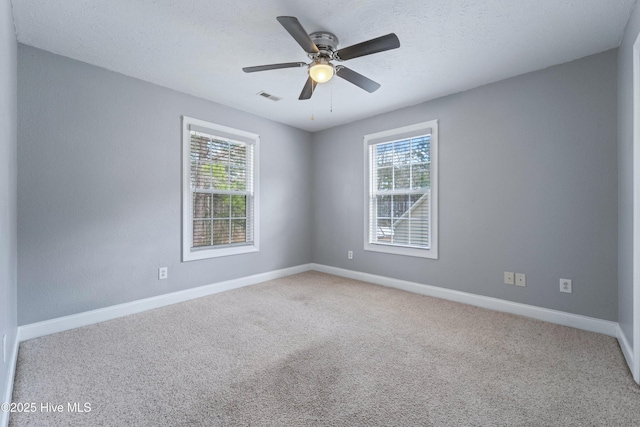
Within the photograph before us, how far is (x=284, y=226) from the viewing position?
4680 millimetres

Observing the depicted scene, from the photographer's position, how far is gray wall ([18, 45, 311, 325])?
96.9 inches

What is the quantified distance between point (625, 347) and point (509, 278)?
1.00 m

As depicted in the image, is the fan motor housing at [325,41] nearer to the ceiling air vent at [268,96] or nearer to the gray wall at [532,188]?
the ceiling air vent at [268,96]

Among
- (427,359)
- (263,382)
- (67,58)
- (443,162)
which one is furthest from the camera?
(443,162)

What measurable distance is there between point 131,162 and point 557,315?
4593mm

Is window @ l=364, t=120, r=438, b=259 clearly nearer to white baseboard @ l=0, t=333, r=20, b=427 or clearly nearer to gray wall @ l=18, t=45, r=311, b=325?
gray wall @ l=18, t=45, r=311, b=325

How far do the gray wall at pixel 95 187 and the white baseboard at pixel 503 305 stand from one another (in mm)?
2314

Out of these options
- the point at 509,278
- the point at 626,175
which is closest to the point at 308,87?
the point at 626,175

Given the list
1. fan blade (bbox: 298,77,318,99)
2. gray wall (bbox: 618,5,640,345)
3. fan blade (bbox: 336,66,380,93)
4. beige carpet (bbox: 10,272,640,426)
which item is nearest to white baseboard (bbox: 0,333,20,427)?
beige carpet (bbox: 10,272,640,426)

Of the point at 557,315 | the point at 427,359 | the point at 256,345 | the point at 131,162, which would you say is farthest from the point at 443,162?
the point at 131,162

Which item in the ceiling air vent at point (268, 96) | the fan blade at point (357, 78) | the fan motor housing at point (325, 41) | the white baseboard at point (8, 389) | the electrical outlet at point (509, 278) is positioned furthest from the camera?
the ceiling air vent at point (268, 96)

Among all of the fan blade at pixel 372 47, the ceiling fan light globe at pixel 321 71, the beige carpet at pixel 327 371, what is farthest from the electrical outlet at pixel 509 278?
the ceiling fan light globe at pixel 321 71

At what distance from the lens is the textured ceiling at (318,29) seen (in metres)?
2.01

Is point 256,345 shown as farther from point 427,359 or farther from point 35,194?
point 35,194
